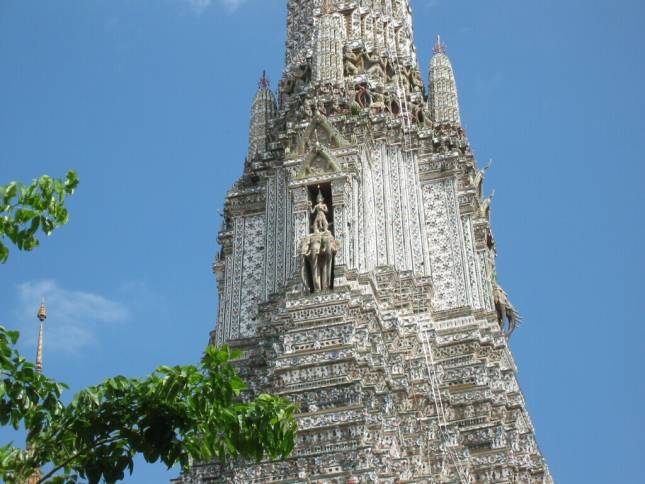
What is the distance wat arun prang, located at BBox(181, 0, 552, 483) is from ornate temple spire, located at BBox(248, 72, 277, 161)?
0.15ft

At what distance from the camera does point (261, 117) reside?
3531 cm

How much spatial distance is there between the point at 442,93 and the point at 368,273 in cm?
988

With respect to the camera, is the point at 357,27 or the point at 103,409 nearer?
the point at 103,409

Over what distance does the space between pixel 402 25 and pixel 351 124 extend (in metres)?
6.40

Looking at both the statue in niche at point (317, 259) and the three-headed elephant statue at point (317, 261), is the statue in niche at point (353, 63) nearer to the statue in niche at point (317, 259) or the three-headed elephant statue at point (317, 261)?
the statue in niche at point (317, 259)

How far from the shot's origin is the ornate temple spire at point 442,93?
35000 mm

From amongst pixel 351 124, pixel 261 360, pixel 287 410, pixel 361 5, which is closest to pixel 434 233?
pixel 351 124

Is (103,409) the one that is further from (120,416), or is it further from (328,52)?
(328,52)

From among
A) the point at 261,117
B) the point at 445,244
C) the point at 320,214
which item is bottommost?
the point at 320,214

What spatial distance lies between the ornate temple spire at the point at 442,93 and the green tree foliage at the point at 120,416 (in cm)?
2325

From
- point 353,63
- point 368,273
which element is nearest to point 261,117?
point 353,63

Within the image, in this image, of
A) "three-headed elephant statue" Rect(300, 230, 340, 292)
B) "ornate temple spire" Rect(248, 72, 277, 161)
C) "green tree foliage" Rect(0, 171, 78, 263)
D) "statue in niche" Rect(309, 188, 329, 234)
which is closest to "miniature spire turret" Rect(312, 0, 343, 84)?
"ornate temple spire" Rect(248, 72, 277, 161)

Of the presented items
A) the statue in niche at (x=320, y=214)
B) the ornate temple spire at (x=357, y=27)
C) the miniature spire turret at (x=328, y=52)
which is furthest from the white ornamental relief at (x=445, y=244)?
the ornate temple spire at (x=357, y=27)

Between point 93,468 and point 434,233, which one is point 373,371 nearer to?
point 434,233
